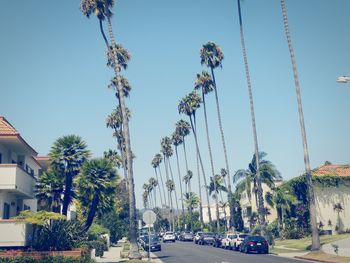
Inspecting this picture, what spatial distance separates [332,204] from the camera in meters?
50.4

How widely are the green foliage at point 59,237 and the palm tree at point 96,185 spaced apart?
591 centimetres

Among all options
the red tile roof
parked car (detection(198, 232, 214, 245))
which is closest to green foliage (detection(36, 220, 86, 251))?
parked car (detection(198, 232, 214, 245))

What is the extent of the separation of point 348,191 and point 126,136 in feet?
103

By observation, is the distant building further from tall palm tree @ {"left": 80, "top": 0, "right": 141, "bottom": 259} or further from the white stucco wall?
tall palm tree @ {"left": 80, "top": 0, "right": 141, "bottom": 259}

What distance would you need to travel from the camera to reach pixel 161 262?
1125 inches

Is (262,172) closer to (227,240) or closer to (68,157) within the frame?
(227,240)

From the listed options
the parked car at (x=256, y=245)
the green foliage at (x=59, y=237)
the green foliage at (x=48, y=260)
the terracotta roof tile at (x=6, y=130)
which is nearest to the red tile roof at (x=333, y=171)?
the parked car at (x=256, y=245)

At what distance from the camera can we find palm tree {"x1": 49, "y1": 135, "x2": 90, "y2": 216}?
31208 mm

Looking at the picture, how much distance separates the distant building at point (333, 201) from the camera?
50.2 m

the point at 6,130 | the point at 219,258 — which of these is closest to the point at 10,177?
the point at 6,130

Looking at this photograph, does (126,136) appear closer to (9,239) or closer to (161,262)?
(161,262)

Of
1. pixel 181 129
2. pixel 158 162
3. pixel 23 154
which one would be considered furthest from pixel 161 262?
pixel 158 162

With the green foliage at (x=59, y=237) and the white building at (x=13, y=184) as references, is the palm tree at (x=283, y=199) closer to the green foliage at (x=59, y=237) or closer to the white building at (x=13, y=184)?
the white building at (x=13, y=184)

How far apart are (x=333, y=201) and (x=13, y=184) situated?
38754 mm
